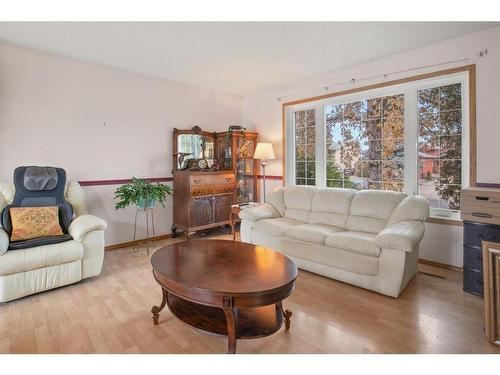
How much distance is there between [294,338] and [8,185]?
3134mm

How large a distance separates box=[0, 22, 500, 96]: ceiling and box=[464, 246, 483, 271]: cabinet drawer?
2.10 meters

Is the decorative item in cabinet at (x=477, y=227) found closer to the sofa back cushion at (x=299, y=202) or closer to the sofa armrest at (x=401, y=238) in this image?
the sofa armrest at (x=401, y=238)

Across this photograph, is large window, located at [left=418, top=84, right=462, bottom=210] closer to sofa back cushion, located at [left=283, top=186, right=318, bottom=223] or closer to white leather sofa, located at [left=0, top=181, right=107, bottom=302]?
sofa back cushion, located at [left=283, top=186, right=318, bottom=223]

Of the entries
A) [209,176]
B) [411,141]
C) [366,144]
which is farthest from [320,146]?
[209,176]

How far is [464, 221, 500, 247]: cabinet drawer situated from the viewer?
2371 mm

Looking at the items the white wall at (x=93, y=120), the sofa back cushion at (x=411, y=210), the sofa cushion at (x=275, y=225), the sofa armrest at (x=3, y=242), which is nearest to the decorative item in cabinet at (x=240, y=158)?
the white wall at (x=93, y=120)

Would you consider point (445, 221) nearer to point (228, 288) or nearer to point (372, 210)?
point (372, 210)

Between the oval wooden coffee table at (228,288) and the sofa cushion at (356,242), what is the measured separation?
813mm

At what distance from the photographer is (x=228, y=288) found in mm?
1605

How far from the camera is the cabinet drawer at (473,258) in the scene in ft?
7.96

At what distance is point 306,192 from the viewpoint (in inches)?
143

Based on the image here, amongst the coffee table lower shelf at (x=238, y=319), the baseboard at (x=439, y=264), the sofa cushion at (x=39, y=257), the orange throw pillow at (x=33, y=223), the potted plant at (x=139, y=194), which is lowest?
the baseboard at (x=439, y=264)
